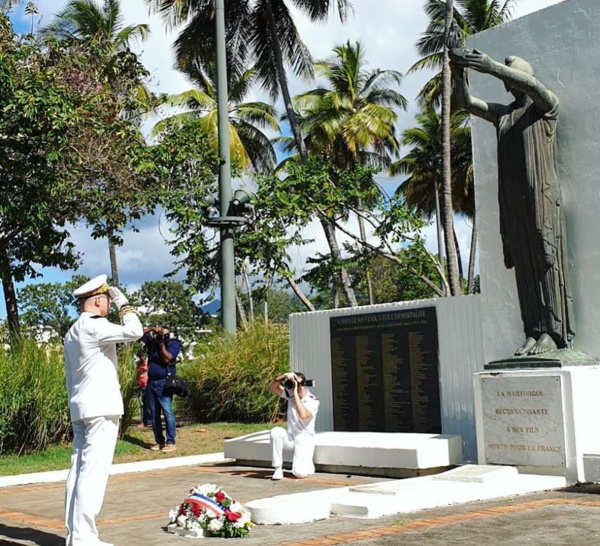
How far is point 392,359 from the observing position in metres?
12.5

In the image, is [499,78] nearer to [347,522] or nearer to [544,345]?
[544,345]

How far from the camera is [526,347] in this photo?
10.2 metres

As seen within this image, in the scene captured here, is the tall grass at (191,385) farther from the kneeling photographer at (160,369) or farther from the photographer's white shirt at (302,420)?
the photographer's white shirt at (302,420)

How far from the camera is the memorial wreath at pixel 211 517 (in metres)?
7.04

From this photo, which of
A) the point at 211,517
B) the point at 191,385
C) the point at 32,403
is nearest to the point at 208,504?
the point at 211,517

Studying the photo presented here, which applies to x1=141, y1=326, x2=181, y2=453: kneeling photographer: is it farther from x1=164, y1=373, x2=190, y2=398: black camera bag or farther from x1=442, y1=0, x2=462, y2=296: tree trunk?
x1=442, y1=0, x2=462, y2=296: tree trunk

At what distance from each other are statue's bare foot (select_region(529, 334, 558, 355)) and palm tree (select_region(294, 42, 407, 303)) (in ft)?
96.0

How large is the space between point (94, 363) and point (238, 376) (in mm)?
11097

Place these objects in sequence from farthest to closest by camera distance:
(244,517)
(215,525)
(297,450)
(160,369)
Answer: (160,369) < (297,450) < (244,517) < (215,525)

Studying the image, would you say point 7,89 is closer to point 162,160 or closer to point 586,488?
point 162,160

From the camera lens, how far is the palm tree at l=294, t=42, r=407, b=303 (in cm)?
3931

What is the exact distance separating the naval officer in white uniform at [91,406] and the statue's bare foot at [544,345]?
16.5 feet

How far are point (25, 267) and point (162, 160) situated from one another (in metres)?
3.42

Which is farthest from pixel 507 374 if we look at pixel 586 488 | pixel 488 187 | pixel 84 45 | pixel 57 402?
pixel 84 45
